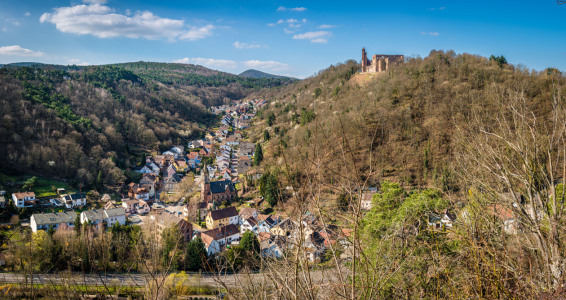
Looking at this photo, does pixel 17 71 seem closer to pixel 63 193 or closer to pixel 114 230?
pixel 63 193

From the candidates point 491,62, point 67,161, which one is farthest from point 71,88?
point 491,62

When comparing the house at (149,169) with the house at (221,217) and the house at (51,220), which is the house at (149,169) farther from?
the house at (221,217)

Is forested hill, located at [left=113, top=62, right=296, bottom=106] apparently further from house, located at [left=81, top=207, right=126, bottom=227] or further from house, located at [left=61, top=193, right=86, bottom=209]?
house, located at [left=81, top=207, right=126, bottom=227]

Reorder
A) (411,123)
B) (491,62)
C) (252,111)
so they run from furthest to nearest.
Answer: (252,111), (491,62), (411,123)

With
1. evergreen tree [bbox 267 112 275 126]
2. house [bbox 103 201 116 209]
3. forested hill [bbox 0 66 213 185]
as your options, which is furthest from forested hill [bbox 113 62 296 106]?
house [bbox 103 201 116 209]

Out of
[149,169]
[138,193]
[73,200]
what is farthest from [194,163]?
[73,200]

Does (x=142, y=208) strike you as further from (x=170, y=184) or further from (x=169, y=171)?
(x=169, y=171)
